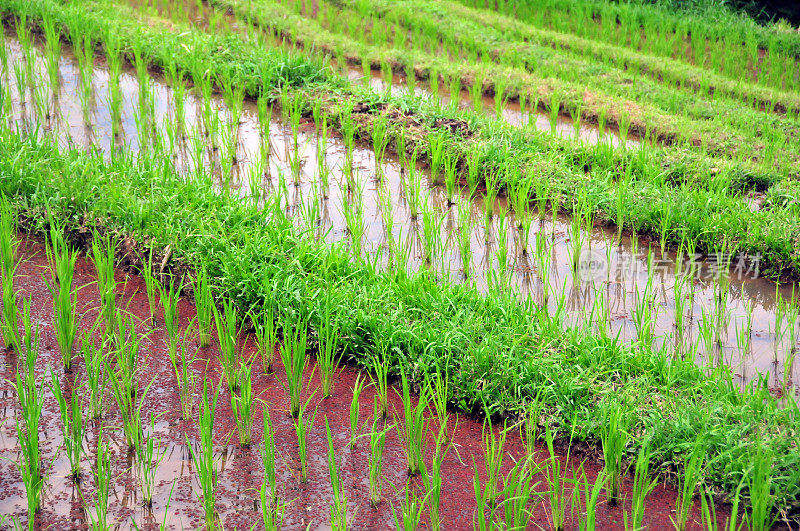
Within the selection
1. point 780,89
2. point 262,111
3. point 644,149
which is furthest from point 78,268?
point 780,89

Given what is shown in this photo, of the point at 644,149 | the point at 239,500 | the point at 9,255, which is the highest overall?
the point at 644,149

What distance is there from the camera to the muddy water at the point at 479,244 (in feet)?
9.87

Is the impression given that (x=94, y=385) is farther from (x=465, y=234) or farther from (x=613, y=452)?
(x=465, y=234)

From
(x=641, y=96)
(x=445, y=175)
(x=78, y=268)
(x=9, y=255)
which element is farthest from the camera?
(x=641, y=96)

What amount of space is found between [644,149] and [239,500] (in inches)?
122

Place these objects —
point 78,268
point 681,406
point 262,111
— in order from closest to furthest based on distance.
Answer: point 681,406
point 78,268
point 262,111

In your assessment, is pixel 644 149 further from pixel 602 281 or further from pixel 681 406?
pixel 681 406

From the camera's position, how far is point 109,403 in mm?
2539

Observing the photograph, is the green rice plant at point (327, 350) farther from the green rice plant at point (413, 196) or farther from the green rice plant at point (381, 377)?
the green rice plant at point (413, 196)

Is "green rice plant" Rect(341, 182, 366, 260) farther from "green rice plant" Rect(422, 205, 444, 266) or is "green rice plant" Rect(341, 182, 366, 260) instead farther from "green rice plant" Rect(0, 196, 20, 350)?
"green rice plant" Rect(0, 196, 20, 350)

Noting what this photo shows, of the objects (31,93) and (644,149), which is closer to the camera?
(644,149)

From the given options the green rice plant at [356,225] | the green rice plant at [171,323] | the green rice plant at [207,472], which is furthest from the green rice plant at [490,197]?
the green rice plant at [207,472]

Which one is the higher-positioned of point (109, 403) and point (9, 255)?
point (9, 255)

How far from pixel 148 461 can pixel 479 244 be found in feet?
6.57
